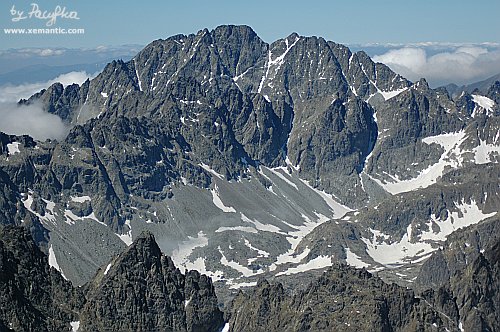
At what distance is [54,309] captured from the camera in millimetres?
196750

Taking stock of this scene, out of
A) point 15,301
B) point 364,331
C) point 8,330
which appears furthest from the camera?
point 364,331

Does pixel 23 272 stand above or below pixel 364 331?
above

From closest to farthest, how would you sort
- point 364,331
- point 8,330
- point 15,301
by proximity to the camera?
point 8,330 < point 15,301 < point 364,331

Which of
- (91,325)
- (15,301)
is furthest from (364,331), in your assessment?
(15,301)

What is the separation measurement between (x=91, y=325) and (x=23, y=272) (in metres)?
19.4

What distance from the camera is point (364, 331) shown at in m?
199

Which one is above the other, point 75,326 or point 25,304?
point 25,304

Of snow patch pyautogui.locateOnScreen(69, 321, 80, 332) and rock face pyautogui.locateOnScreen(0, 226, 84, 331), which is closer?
rock face pyautogui.locateOnScreen(0, 226, 84, 331)

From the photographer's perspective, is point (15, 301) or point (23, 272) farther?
point (23, 272)

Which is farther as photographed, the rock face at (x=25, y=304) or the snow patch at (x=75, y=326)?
the snow patch at (x=75, y=326)

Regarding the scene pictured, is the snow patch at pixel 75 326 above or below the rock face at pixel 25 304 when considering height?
below

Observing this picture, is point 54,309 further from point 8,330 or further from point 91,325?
point 8,330

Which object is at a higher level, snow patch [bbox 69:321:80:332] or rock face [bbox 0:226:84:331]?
rock face [bbox 0:226:84:331]

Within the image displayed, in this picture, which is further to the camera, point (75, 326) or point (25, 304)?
point (75, 326)
